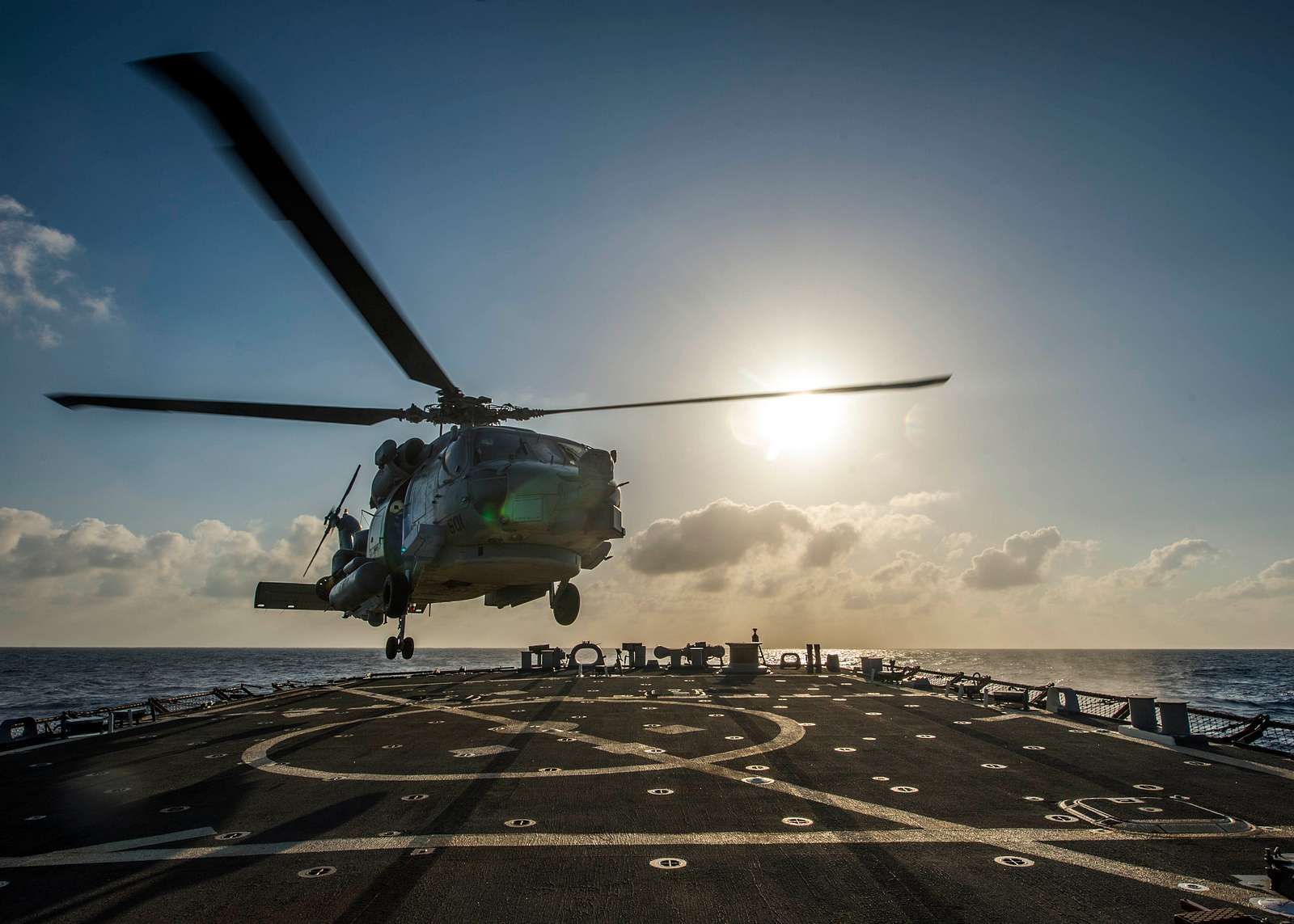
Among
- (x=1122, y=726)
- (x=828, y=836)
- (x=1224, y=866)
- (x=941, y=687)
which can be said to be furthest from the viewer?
(x=941, y=687)

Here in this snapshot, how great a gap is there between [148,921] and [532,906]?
380 centimetres

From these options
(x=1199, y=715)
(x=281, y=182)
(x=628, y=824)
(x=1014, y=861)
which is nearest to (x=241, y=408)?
(x=281, y=182)

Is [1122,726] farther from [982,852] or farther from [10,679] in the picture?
[10,679]

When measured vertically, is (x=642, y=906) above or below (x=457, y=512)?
below

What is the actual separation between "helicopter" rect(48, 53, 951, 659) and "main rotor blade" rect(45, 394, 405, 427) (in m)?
0.03

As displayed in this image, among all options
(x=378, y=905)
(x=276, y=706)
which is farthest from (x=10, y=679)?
(x=378, y=905)

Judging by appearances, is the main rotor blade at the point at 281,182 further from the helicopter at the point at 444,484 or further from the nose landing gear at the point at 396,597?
the nose landing gear at the point at 396,597

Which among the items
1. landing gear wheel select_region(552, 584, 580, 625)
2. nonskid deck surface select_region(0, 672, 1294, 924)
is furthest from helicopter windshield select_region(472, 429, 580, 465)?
nonskid deck surface select_region(0, 672, 1294, 924)

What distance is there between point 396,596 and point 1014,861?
16.3 meters

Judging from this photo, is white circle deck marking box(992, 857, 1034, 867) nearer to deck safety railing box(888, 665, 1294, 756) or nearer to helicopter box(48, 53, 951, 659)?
helicopter box(48, 53, 951, 659)

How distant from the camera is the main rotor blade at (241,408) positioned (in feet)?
49.3

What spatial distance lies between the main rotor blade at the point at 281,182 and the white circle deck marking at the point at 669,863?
1030 cm

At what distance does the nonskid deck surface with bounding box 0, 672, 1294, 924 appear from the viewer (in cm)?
724

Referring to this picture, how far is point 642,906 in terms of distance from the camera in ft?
23.0
